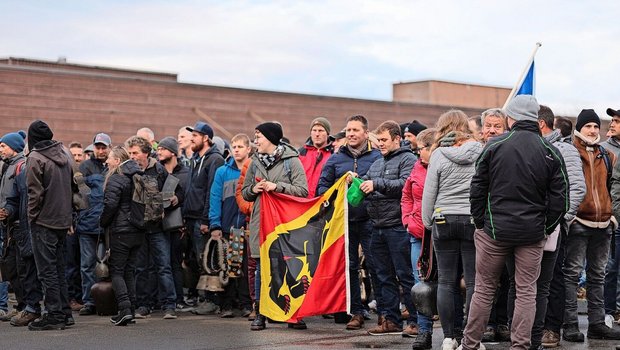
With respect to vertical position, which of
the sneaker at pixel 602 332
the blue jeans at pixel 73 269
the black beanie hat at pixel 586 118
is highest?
the black beanie hat at pixel 586 118

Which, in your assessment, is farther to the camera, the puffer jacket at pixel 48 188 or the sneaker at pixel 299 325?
the puffer jacket at pixel 48 188

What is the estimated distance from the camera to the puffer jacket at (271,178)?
1244 cm

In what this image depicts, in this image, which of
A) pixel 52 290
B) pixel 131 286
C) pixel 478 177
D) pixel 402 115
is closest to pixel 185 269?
pixel 131 286

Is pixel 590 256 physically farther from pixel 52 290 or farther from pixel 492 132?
pixel 52 290

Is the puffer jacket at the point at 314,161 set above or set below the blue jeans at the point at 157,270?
above

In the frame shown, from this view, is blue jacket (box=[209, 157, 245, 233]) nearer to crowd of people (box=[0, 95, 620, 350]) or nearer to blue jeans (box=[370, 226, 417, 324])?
crowd of people (box=[0, 95, 620, 350])

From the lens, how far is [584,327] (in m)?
12.4

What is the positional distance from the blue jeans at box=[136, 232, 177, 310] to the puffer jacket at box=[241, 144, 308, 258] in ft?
6.83

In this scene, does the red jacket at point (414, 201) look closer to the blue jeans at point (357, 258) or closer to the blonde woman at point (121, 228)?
the blue jeans at point (357, 258)

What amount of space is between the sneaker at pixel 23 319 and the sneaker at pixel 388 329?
13.2ft

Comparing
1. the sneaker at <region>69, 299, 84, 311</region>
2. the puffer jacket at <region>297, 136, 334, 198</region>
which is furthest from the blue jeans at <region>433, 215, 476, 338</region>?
the sneaker at <region>69, 299, 84, 311</region>

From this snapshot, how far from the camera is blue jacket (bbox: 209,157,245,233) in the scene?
13.9 m

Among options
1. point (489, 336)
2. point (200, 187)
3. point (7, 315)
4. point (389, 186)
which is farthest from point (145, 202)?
point (489, 336)

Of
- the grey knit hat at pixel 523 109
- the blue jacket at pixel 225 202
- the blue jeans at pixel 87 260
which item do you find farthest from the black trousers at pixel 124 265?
the grey knit hat at pixel 523 109
